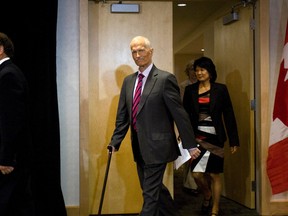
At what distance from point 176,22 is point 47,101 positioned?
13.9ft

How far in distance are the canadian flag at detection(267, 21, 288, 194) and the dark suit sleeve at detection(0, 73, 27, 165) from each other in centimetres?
208

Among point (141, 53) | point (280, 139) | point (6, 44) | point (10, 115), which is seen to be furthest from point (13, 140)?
point (280, 139)

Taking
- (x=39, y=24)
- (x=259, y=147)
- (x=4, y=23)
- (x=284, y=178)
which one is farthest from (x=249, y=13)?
(x=4, y=23)

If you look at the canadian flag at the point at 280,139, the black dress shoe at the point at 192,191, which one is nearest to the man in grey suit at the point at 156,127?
the canadian flag at the point at 280,139

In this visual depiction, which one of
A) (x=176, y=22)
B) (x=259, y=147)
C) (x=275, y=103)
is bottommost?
(x=259, y=147)

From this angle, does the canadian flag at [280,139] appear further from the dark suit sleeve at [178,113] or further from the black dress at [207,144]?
the dark suit sleeve at [178,113]

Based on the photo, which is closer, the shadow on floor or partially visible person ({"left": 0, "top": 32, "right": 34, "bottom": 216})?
partially visible person ({"left": 0, "top": 32, "right": 34, "bottom": 216})

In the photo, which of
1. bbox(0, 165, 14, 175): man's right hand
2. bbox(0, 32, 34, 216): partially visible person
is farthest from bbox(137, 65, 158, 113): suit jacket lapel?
bbox(0, 165, 14, 175): man's right hand

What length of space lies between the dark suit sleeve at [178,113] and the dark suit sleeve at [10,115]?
0.88 metres

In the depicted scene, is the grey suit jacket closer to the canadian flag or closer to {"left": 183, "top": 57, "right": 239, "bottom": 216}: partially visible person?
{"left": 183, "top": 57, "right": 239, "bottom": 216}: partially visible person

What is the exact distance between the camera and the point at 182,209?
3.88 meters

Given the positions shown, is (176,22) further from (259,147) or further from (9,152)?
(9,152)

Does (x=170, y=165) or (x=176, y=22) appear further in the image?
(x=176, y=22)

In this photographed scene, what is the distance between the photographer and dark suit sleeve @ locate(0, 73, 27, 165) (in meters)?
2.38
